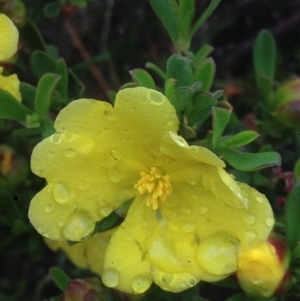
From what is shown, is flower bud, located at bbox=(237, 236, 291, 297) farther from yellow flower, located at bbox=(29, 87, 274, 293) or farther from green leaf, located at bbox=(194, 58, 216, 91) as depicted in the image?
green leaf, located at bbox=(194, 58, 216, 91)

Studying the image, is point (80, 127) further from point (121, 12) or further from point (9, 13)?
point (121, 12)

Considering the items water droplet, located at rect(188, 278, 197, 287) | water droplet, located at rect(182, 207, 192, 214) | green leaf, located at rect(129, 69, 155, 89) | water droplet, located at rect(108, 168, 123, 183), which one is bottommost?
water droplet, located at rect(188, 278, 197, 287)

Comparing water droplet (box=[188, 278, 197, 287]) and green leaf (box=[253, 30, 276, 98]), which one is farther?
green leaf (box=[253, 30, 276, 98])

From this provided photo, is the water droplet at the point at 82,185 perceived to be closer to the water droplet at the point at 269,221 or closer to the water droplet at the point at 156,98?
the water droplet at the point at 156,98

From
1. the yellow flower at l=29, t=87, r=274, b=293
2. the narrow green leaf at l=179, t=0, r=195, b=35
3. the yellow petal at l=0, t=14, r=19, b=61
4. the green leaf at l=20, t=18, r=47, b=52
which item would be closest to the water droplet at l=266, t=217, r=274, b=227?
the yellow flower at l=29, t=87, r=274, b=293

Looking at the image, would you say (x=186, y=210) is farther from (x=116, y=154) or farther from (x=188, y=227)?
(x=116, y=154)

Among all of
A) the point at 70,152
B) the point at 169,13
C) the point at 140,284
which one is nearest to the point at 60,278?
the point at 140,284
